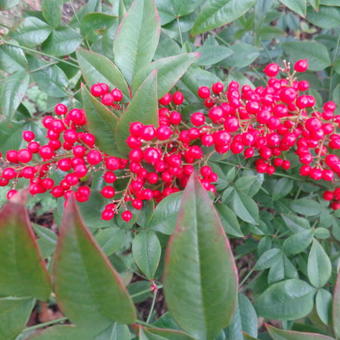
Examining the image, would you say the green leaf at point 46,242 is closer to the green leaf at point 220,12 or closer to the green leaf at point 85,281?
the green leaf at point 85,281

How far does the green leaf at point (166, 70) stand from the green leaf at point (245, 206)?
58 cm

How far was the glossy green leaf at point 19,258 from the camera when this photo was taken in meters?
0.58

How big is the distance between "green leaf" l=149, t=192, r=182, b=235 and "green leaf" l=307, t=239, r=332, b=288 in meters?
0.53

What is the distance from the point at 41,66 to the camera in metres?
1.55

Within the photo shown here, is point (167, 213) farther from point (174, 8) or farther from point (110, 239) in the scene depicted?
point (174, 8)

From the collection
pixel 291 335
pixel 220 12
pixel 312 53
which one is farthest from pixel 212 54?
pixel 291 335

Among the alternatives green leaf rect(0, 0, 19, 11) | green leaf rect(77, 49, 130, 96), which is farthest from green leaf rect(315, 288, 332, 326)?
green leaf rect(0, 0, 19, 11)

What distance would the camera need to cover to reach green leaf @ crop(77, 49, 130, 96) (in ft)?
3.70

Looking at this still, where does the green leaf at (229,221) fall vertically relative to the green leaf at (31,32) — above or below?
below

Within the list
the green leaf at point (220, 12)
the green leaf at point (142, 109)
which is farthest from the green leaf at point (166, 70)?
the green leaf at point (220, 12)

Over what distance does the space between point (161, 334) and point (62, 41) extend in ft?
4.11

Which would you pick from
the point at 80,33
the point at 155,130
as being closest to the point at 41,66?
the point at 80,33

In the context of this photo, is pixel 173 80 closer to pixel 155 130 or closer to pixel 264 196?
pixel 155 130

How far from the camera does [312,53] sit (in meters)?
1.66
